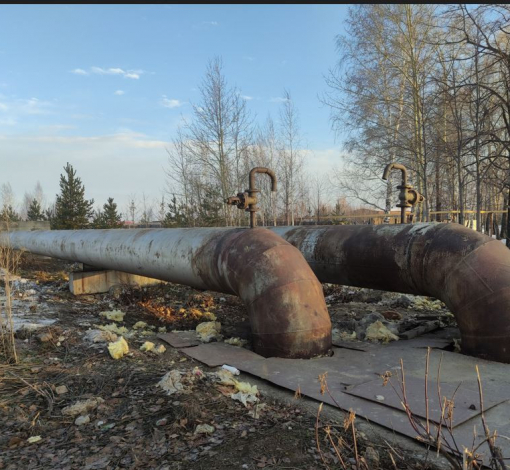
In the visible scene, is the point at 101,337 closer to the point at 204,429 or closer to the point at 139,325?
the point at 139,325

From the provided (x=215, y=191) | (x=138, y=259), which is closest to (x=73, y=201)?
(x=215, y=191)

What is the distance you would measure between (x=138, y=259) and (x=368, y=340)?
3.93 m

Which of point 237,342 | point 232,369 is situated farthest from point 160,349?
point 232,369

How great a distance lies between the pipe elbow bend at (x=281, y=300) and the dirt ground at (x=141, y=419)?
772 mm

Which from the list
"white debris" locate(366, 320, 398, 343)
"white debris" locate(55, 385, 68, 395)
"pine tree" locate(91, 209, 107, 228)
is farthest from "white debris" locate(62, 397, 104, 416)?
"pine tree" locate(91, 209, 107, 228)

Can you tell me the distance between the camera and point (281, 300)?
4195 millimetres

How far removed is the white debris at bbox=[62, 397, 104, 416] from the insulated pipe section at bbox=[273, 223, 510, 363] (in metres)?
3.39

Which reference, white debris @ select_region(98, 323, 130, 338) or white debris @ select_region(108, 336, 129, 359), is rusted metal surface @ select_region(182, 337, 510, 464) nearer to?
white debris @ select_region(108, 336, 129, 359)

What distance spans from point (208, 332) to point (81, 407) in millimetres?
2237

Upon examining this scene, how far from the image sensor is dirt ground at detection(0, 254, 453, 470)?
250 centimetres

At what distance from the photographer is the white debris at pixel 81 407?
3131mm

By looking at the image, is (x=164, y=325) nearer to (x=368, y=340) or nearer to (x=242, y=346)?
(x=242, y=346)

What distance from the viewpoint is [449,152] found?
40.4 feet

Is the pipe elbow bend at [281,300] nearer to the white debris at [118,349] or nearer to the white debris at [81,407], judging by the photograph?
the white debris at [118,349]
